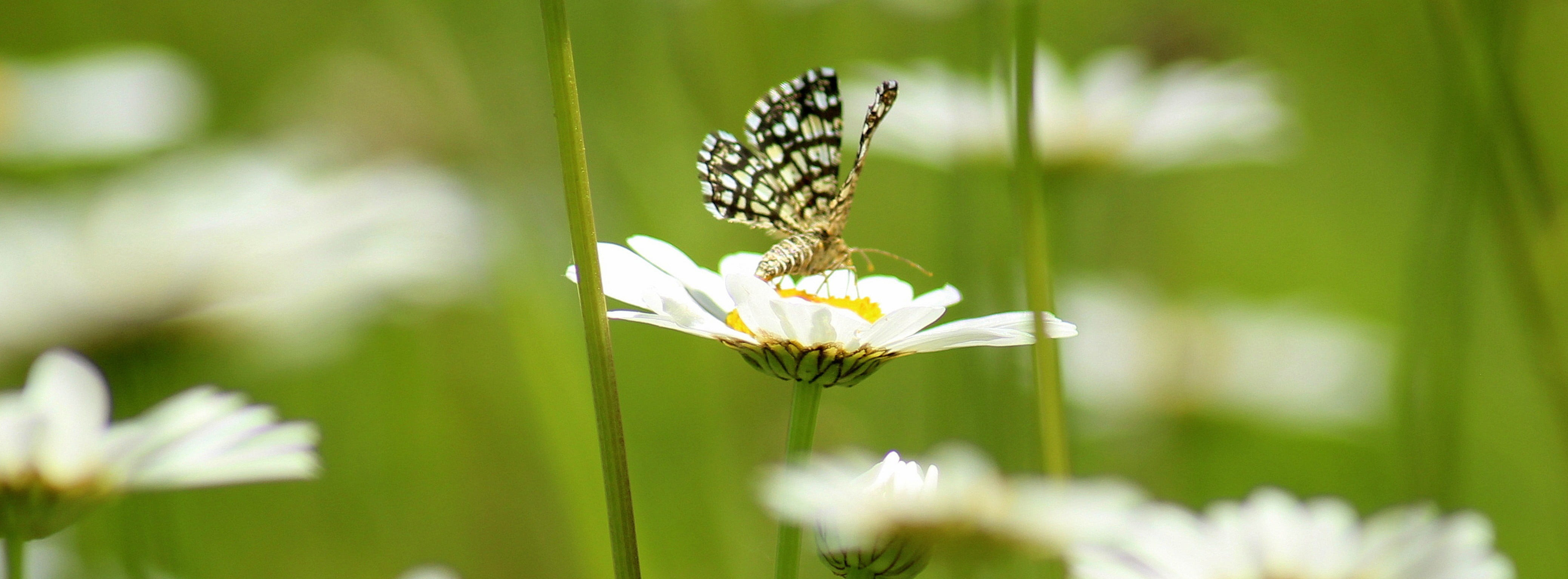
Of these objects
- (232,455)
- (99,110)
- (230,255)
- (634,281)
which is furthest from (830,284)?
(99,110)

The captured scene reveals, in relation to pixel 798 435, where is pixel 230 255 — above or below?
above

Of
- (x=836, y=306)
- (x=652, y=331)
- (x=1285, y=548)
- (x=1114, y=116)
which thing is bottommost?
(x=1285, y=548)

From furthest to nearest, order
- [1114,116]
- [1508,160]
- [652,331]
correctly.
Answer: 1. [652,331]
2. [1114,116]
3. [1508,160]

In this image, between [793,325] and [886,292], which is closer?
[793,325]

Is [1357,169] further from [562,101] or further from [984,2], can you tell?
[562,101]

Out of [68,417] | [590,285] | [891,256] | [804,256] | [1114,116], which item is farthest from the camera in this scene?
[1114,116]

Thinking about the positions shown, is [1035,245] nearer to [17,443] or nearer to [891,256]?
[891,256]

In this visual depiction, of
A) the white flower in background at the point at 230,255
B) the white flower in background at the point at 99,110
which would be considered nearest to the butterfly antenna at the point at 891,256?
the white flower in background at the point at 230,255

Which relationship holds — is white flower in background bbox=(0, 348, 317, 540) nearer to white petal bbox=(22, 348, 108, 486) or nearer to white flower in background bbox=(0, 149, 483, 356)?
white petal bbox=(22, 348, 108, 486)
